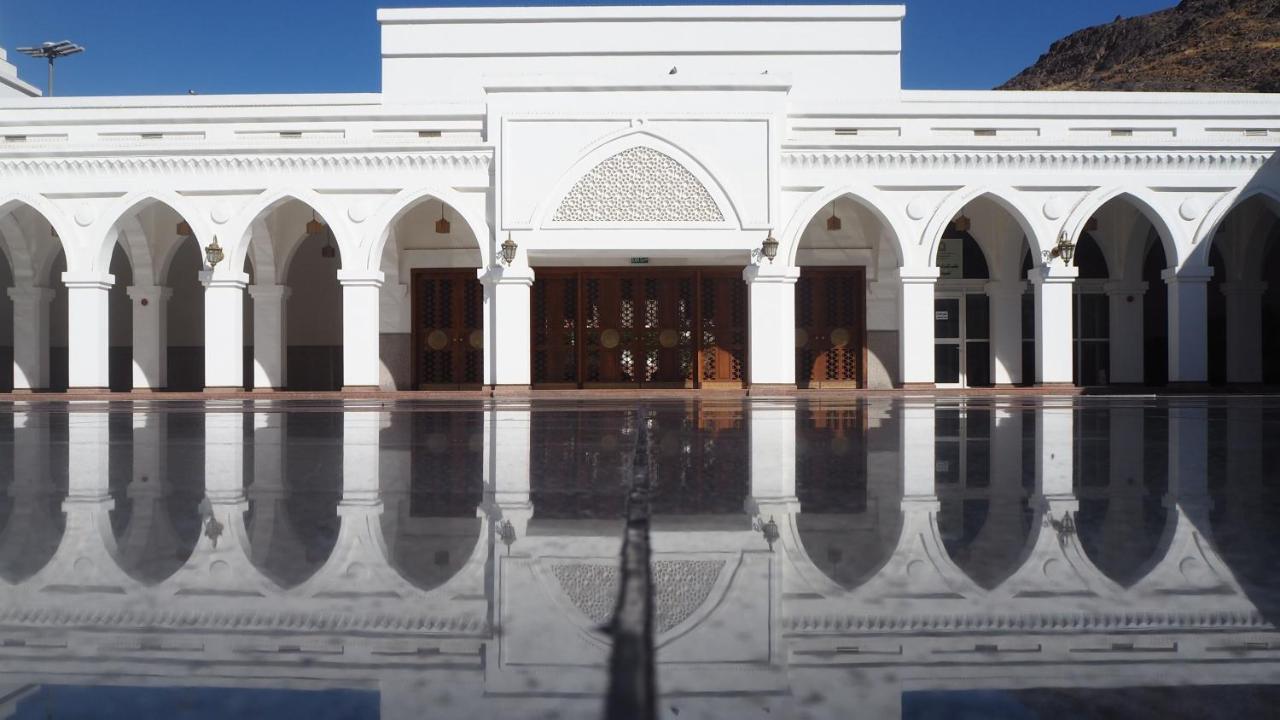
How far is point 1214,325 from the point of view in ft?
51.9

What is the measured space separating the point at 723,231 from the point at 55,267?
40.9 feet

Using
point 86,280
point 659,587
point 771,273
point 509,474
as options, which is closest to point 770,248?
point 771,273

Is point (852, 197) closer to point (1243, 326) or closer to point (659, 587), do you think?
point (1243, 326)

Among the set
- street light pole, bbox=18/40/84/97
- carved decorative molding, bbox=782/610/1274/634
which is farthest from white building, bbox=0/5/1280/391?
street light pole, bbox=18/40/84/97

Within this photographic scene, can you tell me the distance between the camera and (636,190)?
11938mm

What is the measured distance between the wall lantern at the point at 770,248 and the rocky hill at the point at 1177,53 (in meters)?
35.8

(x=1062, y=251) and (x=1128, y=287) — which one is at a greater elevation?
(x=1062, y=251)

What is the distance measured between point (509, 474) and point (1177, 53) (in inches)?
2204

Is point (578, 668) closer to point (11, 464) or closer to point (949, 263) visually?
point (11, 464)

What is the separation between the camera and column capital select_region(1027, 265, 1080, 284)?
39.1 ft

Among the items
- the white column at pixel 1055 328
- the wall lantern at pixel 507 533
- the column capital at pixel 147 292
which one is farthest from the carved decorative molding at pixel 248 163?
the wall lantern at pixel 507 533

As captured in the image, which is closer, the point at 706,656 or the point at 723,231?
the point at 706,656

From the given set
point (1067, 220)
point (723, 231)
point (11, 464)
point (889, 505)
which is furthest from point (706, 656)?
point (1067, 220)

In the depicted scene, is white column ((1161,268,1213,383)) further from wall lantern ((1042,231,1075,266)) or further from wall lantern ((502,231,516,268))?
wall lantern ((502,231,516,268))
